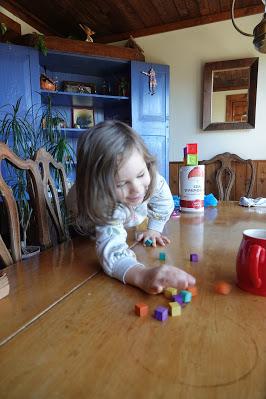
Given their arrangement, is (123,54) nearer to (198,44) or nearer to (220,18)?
(198,44)

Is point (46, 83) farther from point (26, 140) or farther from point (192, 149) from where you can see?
point (192, 149)

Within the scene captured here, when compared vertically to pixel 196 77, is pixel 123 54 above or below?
above

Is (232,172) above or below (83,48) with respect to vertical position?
below

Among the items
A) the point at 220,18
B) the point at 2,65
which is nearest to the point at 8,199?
the point at 2,65

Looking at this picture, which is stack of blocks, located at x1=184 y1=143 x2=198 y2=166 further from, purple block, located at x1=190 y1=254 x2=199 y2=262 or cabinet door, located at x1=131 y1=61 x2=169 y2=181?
cabinet door, located at x1=131 y1=61 x2=169 y2=181

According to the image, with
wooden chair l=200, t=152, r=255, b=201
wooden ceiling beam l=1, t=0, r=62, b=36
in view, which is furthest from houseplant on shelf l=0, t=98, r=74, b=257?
wooden chair l=200, t=152, r=255, b=201

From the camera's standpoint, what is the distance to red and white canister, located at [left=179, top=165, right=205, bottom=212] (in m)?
1.04

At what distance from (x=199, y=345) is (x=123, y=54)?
2795 mm

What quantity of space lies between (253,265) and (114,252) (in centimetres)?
26

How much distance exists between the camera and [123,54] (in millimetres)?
2660

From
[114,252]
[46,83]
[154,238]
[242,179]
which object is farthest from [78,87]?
[114,252]

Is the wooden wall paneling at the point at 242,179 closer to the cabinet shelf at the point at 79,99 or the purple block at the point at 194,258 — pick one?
the cabinet shelf at the point at 79,99

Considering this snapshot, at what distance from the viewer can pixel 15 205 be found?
27.9 inches

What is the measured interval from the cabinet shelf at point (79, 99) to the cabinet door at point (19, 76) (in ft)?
0.62
